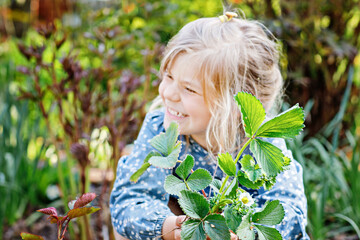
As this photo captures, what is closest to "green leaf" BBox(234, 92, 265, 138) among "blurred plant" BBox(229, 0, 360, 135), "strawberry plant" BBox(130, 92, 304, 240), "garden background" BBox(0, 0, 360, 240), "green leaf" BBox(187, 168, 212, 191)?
"strawberry plant" BBox(130, 92, 304, 240)

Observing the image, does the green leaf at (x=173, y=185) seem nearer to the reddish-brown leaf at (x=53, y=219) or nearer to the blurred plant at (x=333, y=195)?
the reddish-brown leaf at (x=53, y=219)

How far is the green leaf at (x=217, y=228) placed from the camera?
59cm

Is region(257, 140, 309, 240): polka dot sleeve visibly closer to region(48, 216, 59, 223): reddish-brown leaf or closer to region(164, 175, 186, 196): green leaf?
region(164, 175, 186, 196): green leaf

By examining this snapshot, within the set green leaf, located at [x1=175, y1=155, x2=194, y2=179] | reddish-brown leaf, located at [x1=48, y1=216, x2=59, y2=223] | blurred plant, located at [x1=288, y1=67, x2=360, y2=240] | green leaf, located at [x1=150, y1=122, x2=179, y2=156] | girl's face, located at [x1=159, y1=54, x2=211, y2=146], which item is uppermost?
green leaf, located at [x1=150, y1=122, x2=179, y2=156]

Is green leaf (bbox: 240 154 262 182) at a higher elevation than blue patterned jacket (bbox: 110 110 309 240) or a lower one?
higher

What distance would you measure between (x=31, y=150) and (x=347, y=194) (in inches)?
78.3

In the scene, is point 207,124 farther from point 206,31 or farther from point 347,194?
point 347,194

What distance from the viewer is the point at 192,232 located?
600 millimetres

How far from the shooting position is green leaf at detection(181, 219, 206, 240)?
0.60 meters

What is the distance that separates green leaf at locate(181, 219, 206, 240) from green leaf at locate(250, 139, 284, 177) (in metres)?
0.12

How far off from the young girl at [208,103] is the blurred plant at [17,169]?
2.59 ft

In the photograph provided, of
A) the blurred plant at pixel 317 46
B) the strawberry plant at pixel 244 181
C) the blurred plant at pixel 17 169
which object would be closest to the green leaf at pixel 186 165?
the strawberry plant at pixel 244 181

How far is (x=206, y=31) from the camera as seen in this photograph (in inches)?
48.6

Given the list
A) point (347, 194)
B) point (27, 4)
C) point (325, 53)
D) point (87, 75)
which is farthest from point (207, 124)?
point (27, 4)
